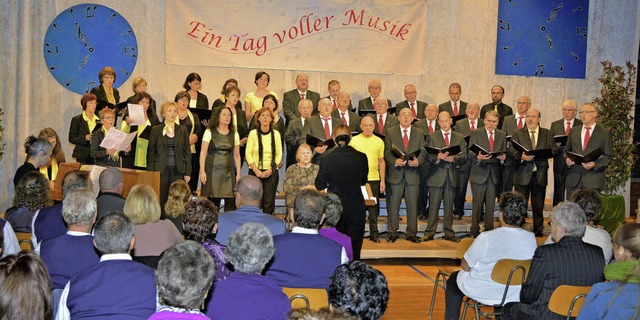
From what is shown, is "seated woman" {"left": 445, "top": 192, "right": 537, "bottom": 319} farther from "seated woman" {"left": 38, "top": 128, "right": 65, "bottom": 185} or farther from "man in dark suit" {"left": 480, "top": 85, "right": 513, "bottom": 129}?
"man in dark suit" {"left": 480, "top": 85, "right": 513, "bottom": 129}

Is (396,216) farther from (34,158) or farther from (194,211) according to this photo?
(194,211)

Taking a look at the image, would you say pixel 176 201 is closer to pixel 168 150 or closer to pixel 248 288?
pixel 248 288

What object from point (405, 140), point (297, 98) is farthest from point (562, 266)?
point (297, 98)

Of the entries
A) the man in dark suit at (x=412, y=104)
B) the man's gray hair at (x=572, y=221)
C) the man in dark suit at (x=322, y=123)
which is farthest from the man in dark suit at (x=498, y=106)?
the man's gray hair at (x=572, y=221)

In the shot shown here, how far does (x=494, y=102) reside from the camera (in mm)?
10109

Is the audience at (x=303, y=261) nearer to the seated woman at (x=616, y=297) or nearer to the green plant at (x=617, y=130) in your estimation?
the seated woman at (x=616, y=297)

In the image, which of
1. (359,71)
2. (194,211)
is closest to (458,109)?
(359,71)

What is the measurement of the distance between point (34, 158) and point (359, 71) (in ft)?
19.1

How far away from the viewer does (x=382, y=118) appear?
360 inches

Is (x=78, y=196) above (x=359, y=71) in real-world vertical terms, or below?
below

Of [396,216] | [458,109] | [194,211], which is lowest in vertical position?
[396,216]

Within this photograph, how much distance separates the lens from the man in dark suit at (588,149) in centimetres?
893

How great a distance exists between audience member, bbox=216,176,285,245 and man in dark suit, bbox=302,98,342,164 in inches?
151

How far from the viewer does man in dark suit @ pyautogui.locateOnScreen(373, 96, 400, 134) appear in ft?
29.8
